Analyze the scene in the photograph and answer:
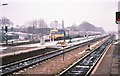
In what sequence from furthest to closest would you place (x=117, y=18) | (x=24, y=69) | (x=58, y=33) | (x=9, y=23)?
1. (x=9, y=23)
2. (x=58, y=33)
3. (x=117, y=18)
4. (x=24, y=69)

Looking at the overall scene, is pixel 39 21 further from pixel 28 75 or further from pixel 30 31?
pixel 28 75

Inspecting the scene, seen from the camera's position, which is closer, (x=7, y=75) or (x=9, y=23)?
(x=7, y=75)

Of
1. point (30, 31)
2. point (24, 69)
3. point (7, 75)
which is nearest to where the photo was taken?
point (7, 75)

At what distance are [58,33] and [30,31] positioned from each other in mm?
60081

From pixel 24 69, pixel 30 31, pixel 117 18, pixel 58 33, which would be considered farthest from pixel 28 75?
pixel 30 31

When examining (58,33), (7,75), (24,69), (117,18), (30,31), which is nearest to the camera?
(7,75)

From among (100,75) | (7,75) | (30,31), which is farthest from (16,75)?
(30,31)

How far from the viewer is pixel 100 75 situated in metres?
16.7

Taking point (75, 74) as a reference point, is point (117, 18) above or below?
above

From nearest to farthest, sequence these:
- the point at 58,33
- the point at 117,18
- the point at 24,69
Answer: the point at 24,69
the point at 117,18
the point at 58,33

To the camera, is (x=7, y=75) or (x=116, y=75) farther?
(x=7, y=75)

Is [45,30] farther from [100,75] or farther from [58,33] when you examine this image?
[100,75]

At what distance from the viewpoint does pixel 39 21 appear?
180500 mm

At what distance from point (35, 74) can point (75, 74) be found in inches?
106
